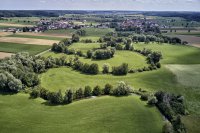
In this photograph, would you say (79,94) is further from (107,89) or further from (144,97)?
(144,97)

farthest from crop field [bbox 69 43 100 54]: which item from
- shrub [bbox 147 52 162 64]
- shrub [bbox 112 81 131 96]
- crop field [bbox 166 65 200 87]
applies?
shrub [bbox 112 81 131 96]

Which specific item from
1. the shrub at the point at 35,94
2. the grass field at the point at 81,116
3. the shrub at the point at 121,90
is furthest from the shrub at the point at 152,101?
the shrub at the point at 35,94

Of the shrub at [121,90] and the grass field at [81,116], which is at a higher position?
the shrub at [121,90]

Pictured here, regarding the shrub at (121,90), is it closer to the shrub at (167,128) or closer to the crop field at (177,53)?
the shrub at (167,128)

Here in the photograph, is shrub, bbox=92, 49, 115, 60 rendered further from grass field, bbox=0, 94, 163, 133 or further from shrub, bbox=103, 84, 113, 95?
grass field, bbox=0, 94, 163, 133

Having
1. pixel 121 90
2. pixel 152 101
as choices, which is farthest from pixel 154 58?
pixel 152 101
